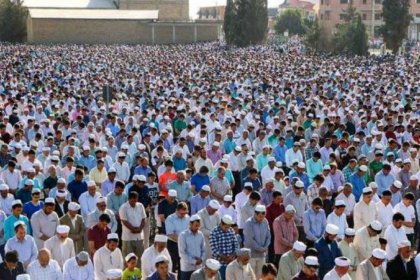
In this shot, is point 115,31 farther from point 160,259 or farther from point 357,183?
point 160,259

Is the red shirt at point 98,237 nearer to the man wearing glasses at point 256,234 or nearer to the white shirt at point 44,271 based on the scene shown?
the white shirt at point 44,271

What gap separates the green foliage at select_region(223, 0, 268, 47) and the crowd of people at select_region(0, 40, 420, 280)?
39859 mm

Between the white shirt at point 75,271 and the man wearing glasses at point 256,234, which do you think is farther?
the man wearing glasses at point 256,234

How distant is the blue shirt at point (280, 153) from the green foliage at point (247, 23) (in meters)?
48.8

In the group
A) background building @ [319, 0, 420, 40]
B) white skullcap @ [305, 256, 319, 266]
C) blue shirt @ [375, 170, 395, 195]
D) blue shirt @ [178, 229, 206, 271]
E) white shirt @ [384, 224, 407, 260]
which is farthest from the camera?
background building @ [319, 0, 420, 40]

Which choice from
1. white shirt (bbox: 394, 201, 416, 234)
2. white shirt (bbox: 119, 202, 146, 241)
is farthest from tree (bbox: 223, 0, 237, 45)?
white shirt (bbox: 119, 202, 146, 241)

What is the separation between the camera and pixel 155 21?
238ft

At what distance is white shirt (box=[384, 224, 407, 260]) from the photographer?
31.1 feet

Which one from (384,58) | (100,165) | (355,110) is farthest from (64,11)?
(100,165)

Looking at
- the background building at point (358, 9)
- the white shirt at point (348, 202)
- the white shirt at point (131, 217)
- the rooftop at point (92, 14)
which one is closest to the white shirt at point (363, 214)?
the white shirt at point (348, 202)

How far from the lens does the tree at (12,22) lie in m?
68.6

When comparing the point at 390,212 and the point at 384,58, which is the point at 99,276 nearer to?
the point at 390,212

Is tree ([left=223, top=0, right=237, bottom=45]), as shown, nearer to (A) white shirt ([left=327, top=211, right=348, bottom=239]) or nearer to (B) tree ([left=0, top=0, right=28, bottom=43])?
(B) tree ([left=0, top=0, right=28, bottom=43])

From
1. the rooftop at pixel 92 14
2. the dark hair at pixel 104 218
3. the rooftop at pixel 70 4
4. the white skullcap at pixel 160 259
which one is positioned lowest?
the dark hair at pixel 104 218
